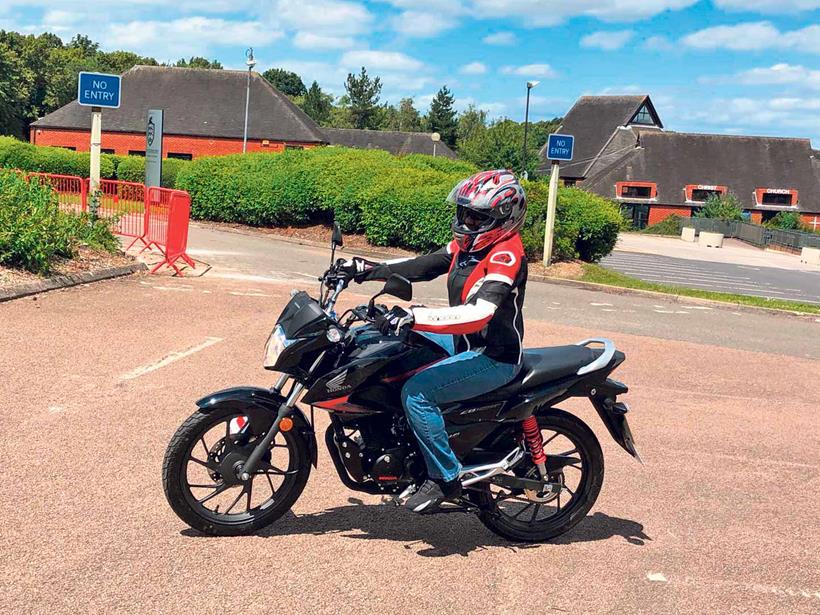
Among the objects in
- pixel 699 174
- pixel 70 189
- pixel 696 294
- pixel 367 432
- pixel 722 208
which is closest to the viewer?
pixel 367 432

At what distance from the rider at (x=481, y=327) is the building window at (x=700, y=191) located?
67.3m

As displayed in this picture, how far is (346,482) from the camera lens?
4.26m

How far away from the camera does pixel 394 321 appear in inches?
144

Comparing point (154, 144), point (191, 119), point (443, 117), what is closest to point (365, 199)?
point (154, 144)

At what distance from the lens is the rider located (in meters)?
4.10

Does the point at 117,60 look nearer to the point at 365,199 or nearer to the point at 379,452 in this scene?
the point at 365,199

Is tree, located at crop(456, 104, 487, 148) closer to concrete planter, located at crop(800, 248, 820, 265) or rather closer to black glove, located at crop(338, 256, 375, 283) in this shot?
concrete planter, located at crop(800, 248, 820, 265)

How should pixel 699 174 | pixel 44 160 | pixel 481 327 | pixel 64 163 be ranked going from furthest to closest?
pixel 699 174, pixel 64 163, pixel 44 160, pixel 481 327

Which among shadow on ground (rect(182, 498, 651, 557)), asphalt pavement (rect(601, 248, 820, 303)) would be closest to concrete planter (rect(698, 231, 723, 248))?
asphalt pavement (rect(601, 248, 820, 303))

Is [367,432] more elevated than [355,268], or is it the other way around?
[355,268]

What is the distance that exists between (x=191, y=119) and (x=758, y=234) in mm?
37558

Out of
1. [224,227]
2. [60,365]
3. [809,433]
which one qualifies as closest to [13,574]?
[60,365]

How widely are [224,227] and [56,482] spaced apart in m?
20.0

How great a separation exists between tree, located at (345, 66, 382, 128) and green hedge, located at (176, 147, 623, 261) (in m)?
105
